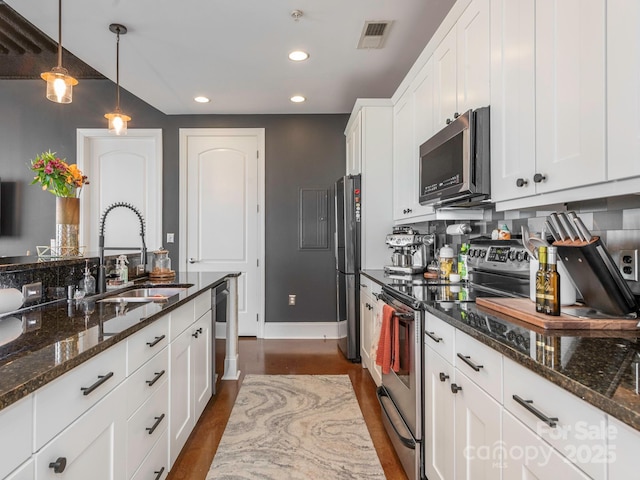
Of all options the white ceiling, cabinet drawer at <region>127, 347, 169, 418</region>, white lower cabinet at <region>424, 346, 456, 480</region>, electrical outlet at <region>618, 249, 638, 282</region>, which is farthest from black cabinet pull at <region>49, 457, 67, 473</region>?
the white ceiling

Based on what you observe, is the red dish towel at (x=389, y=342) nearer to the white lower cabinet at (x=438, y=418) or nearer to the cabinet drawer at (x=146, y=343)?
the white lower cabinet at (x=438, y=418)

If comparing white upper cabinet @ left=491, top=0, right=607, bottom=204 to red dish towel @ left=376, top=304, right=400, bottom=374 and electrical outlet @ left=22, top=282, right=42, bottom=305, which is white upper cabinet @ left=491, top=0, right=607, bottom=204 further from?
electrical outlet @ left=22, top=282, right=42, bottom=305

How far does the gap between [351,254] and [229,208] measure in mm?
1811

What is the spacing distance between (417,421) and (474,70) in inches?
67.2

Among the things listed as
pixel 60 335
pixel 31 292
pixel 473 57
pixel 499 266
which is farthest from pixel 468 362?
pixel 31 292

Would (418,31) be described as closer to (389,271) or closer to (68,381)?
(389,271)

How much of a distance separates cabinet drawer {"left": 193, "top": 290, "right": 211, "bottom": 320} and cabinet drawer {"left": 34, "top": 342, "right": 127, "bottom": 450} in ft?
3.02

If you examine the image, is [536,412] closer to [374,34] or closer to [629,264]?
[629,264]

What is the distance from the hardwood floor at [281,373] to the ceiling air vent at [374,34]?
97.4 inches

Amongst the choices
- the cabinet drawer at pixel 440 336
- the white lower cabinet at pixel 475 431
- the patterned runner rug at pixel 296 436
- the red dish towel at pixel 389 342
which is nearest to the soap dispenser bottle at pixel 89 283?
the patterned runner rug at pixel 296 436

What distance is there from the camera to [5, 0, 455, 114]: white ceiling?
2.52 metres

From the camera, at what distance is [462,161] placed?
1.95 m

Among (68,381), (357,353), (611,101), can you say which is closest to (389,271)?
(357,353)

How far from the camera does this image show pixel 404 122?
10.3 feet
